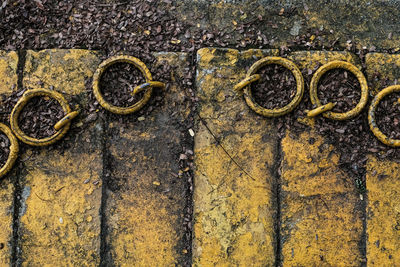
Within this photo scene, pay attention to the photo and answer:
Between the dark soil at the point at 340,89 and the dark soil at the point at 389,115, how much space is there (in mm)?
188

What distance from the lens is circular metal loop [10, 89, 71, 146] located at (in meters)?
2.68

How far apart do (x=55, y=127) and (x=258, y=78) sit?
4.94ft

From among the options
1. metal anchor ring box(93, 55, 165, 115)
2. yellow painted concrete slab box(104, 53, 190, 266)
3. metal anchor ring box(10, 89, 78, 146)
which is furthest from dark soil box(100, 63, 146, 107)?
metal anchor ring box(10, 89, 78, 146)

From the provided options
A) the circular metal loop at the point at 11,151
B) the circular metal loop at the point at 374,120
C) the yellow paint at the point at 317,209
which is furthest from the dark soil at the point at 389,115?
the circular metal loop at the point at 11,151

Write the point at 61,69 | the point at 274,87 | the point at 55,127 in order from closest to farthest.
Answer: the point at 55,127 < the point at 274,87 < the point at 61,69

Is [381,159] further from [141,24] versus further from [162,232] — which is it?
[141,24]

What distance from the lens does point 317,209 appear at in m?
2.70

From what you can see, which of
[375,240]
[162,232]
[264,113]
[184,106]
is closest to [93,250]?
[162,232]

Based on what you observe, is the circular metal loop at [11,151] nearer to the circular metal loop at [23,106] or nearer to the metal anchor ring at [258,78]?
the circular metal loop at [23,106]

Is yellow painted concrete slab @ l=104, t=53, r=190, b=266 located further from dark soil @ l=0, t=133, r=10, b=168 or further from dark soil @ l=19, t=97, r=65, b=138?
dark soil @ l=0, t=133, r=10, b=168

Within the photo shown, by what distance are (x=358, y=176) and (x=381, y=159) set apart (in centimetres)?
21

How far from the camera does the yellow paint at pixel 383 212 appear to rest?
2.64 metres

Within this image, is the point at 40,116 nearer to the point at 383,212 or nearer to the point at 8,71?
the point at 8,71

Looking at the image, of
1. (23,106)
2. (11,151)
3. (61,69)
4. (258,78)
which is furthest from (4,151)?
(258,78)
